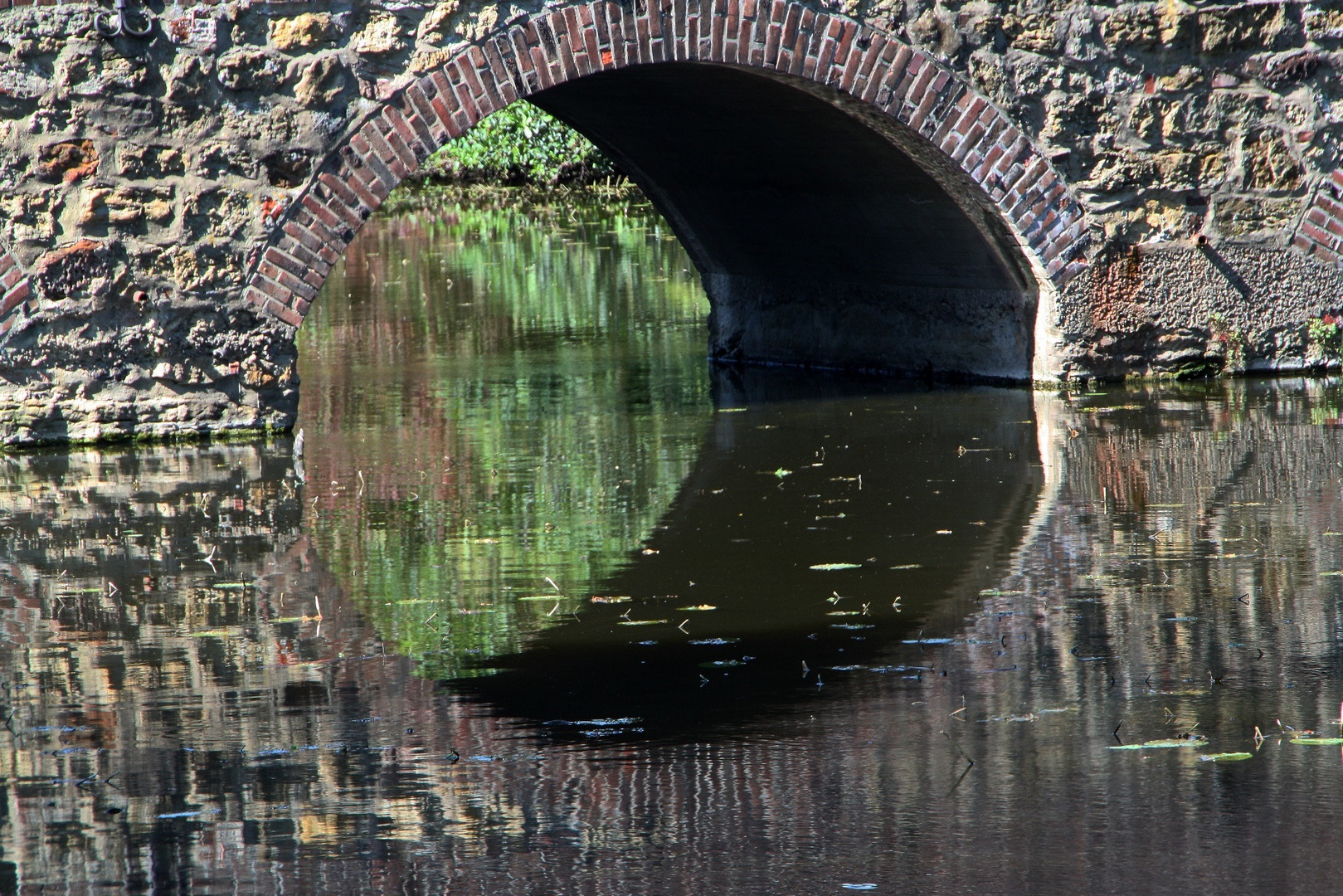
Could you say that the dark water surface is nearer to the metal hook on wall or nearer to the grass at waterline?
the metal hook on wall

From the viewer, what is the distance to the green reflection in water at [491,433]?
A: 619 cm

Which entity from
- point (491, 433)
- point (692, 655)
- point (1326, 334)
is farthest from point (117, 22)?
point (1326, 334)

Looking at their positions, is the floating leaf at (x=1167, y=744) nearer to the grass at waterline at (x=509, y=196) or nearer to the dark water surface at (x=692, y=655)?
the dark water surface at (x=692, y=655)

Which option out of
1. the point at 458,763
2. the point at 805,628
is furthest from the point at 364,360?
the point at 458,763

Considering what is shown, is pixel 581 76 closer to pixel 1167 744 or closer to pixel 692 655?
pixel 692 655

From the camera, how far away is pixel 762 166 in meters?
11.2

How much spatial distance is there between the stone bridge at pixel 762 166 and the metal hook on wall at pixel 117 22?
0.08 feet

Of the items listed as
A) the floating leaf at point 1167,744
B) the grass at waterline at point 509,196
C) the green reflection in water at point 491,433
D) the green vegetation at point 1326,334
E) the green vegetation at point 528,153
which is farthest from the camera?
the green vegetation at point 528,153

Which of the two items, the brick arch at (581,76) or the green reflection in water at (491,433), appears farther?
the brick arch at (581,76)

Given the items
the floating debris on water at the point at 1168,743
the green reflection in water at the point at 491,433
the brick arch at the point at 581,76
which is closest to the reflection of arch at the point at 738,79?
the brick arch at the point at 581,76

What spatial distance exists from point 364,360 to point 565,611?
777 cm

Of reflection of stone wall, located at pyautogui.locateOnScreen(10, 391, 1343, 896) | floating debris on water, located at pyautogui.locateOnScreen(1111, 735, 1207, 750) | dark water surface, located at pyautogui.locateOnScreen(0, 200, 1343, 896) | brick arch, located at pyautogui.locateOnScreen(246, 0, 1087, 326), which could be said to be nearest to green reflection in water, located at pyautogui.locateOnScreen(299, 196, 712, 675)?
dark water surface, located at pyautogui.locateOnScreen(0, 200, 1343, 896)

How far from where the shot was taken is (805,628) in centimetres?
550

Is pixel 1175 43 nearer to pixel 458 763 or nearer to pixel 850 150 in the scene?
pixel 850 150
